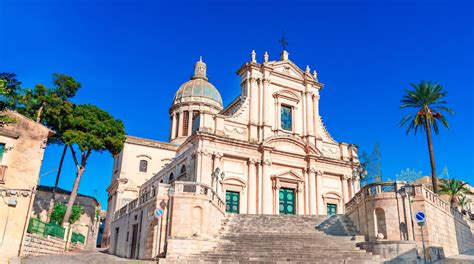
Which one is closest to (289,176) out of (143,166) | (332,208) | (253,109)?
(332,208)

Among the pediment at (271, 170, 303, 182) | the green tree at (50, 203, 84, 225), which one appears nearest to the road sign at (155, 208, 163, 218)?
the pediment at (271, 170, 303, 182)

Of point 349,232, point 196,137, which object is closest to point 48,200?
point 196,137

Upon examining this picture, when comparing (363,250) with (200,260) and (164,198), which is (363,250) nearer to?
(200,260)

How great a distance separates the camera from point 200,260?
622 inches

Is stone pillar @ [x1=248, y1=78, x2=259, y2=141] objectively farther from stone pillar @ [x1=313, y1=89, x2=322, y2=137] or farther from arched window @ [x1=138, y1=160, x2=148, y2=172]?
arched window @ [x1=138, y1=160, x2=148, y2=172]

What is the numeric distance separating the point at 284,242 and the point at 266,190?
36.8 feet

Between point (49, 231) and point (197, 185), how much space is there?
984 cm

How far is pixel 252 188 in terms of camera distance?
28641 millimetres

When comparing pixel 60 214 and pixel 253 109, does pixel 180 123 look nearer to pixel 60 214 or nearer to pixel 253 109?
pixel 60 214

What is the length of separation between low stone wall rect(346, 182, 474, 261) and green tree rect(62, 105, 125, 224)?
59.6ft

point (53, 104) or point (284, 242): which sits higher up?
point (53, 104)

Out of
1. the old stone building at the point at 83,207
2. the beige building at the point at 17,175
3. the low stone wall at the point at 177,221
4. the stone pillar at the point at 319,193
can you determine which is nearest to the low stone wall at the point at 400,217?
the low stone wall at the point at 177,221

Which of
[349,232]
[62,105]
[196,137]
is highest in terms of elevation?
[62,105]

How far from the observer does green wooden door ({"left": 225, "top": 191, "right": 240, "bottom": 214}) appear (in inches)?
1084
